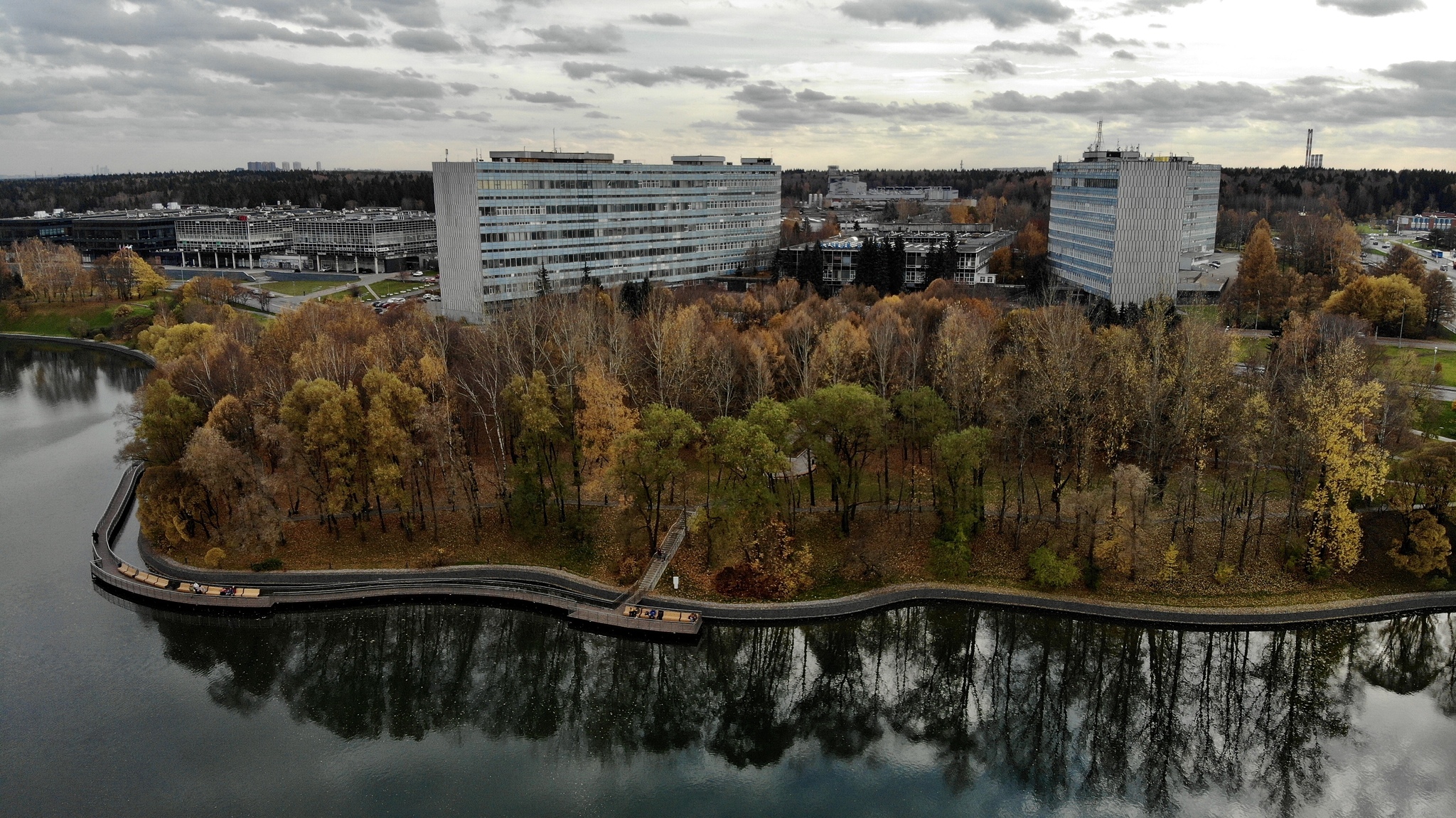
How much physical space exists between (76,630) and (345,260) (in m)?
88.9

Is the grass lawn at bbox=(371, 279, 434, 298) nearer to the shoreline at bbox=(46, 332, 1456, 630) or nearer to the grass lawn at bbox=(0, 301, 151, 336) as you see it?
the grass lawn at bbox=(0, 301, 151, 336)

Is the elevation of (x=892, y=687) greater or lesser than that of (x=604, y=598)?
lesser

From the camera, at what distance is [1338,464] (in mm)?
33000

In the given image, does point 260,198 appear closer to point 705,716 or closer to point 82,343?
point 82,343

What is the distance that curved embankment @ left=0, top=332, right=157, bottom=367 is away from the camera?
8175cm

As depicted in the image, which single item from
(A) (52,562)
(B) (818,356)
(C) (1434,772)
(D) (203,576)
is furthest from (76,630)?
(C) (1434,772)

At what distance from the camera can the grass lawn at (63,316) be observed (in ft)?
302

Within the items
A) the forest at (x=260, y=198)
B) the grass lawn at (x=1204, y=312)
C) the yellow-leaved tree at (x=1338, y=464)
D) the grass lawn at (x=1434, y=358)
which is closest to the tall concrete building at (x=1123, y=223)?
the grass lawn at (x=1204, y=312)

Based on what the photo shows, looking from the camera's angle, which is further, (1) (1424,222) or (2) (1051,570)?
(1) (1424,222)

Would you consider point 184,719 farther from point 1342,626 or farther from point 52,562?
point 1342,626

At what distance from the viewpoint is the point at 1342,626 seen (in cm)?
3288

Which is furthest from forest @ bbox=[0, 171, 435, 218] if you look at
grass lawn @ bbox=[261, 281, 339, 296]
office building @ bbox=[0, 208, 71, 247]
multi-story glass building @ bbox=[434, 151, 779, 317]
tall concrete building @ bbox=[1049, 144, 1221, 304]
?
tall concrete building @ bbox=[1049, 144, 1221, 304]

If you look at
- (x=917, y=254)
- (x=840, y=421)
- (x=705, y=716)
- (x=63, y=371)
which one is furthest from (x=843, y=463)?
(x=63, y=371)

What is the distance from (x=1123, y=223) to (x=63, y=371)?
84.0 m
